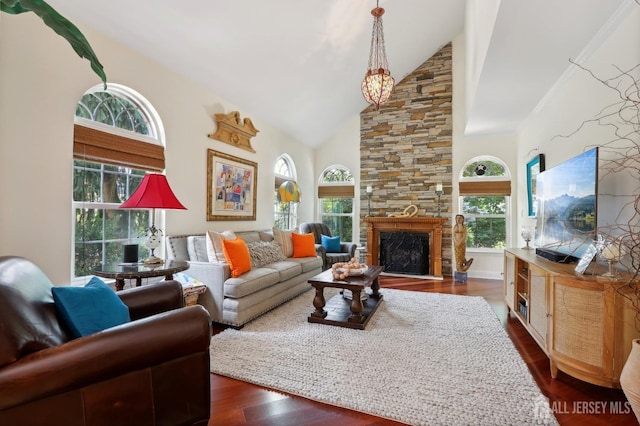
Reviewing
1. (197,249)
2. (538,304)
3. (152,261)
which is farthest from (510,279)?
A: (152,261)

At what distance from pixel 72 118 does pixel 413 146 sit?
5.21m

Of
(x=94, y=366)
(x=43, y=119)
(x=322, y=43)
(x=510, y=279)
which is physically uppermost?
(x=322, y=43)

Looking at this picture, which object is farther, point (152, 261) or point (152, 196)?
point (152, 261)

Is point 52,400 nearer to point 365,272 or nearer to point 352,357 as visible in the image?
point 352,357

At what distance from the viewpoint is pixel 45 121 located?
7.38 feet

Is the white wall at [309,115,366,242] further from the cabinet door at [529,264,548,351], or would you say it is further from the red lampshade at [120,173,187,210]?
the red lampshade at [120,173,187,210]

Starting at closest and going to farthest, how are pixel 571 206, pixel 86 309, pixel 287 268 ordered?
pixel 86 309 < pixel 571 206 < pixel 287 268

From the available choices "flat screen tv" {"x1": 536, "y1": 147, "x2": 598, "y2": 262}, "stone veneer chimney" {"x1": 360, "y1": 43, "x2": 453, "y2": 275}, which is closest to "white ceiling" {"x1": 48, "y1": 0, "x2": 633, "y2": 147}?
"stone veneer chimney" {"x1": 360, "y1": 43, "x2": 453, "y2": 275}

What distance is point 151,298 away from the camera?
1.86m

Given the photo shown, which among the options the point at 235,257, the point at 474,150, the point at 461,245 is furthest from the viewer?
the point at 474,150

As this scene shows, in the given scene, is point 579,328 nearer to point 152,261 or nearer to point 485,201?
point 152,261

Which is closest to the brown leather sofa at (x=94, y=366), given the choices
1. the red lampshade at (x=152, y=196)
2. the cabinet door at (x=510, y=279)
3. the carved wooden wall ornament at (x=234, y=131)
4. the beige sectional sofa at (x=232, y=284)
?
the red lampshade at (x=152, y=196)

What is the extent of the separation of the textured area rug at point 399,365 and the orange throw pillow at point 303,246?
128cm

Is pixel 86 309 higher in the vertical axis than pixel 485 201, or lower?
lower
